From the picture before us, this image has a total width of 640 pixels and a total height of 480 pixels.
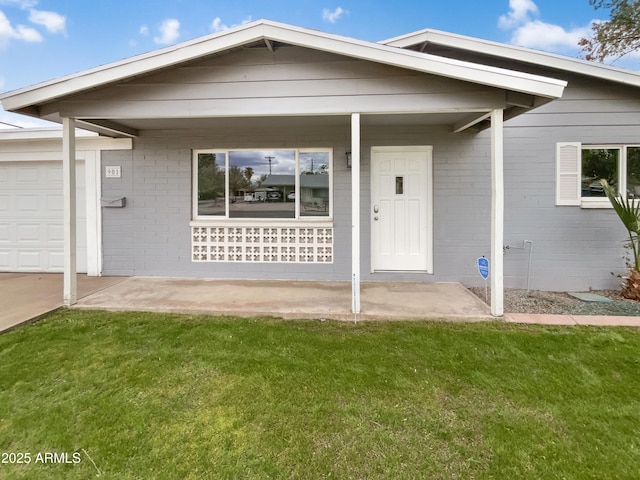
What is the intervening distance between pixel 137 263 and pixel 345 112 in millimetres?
4401

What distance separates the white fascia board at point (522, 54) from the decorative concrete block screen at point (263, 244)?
124 inches

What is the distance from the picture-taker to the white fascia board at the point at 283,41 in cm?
368

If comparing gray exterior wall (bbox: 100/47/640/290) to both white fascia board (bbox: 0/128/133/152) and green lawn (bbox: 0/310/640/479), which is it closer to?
white fascia board (bbox: 0/128/133/152)

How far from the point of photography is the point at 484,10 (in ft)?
39.0

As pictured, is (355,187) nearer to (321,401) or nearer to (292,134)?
(292,134)

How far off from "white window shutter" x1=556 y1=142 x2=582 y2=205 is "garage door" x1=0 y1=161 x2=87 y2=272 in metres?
7.86

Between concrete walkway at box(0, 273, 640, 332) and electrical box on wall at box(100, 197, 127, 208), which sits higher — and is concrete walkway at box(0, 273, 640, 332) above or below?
below

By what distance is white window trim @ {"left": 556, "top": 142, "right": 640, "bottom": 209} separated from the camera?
5464 millimetres

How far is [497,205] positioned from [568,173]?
2.41 metres

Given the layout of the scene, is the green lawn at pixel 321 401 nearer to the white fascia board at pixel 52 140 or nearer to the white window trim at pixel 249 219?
the white window trim at pixel 249 219

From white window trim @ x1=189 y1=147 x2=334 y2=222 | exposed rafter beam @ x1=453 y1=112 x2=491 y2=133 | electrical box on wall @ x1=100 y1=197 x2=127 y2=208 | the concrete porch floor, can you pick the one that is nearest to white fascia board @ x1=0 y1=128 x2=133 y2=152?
electrical box on wall @ x1=100 y1=197 x2=127 y2=208

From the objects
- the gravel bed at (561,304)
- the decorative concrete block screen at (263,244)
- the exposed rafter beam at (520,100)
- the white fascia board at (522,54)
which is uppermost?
the white fascia board at (522,54)

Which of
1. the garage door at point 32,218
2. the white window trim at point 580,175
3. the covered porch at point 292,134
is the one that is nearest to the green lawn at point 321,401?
the covered porch at point 292,134

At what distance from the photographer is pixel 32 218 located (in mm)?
6488
